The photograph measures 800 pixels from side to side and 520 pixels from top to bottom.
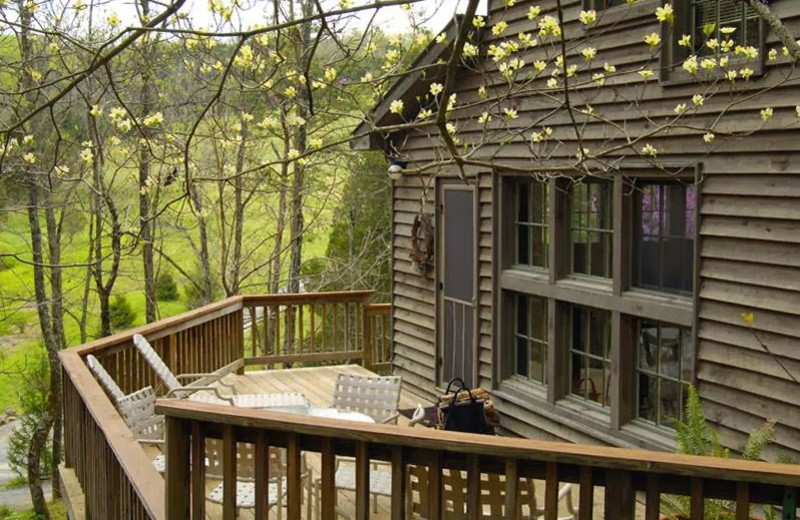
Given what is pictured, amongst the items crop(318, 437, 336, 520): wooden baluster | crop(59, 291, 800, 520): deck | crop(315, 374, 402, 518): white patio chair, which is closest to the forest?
crop(315, 374, 402, 518): white patio chair

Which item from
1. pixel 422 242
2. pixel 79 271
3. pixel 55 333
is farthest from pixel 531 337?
pixel 79 271

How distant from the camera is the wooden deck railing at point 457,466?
2.38 m

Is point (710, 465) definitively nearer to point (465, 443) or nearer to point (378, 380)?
point (465, 443)

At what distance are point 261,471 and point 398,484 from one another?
20.9 inches

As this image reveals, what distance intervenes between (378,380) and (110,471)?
7.83ft

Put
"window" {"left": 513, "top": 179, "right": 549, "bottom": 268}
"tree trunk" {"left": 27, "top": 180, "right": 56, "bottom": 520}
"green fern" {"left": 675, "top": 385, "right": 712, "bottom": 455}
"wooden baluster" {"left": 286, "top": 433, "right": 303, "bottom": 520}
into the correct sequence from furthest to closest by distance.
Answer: "tree trunk" {"left": 27, "top": 180, "right": 56, "bottom": 520} < "window" {"left": 513, "top": 179, "right": 549, "bottom": 268} < "green fern" {"left": 675, "top": 385, "right": 712, "bottom": 455} < "wooden baluster" {"left": 286, "top": 433, "right": 303, "bottom": 520}

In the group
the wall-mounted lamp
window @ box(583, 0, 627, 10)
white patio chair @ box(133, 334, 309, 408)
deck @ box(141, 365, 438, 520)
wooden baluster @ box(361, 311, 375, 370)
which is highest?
window @ box(583, 0, 627, 10)

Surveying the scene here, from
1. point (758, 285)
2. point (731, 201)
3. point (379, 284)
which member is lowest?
point (379, 284)

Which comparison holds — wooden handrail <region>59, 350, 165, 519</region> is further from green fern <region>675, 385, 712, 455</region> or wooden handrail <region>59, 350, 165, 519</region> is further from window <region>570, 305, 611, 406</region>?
window <region>570, 305, 611, 406</region>

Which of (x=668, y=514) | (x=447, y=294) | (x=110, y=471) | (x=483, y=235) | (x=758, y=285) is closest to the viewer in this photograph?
(x=110, y=471)

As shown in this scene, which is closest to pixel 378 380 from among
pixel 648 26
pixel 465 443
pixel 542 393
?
pixel 542 393

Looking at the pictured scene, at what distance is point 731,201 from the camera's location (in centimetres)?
523

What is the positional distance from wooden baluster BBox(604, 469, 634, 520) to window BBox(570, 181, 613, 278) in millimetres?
4069

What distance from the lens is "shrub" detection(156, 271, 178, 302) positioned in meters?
20.5
